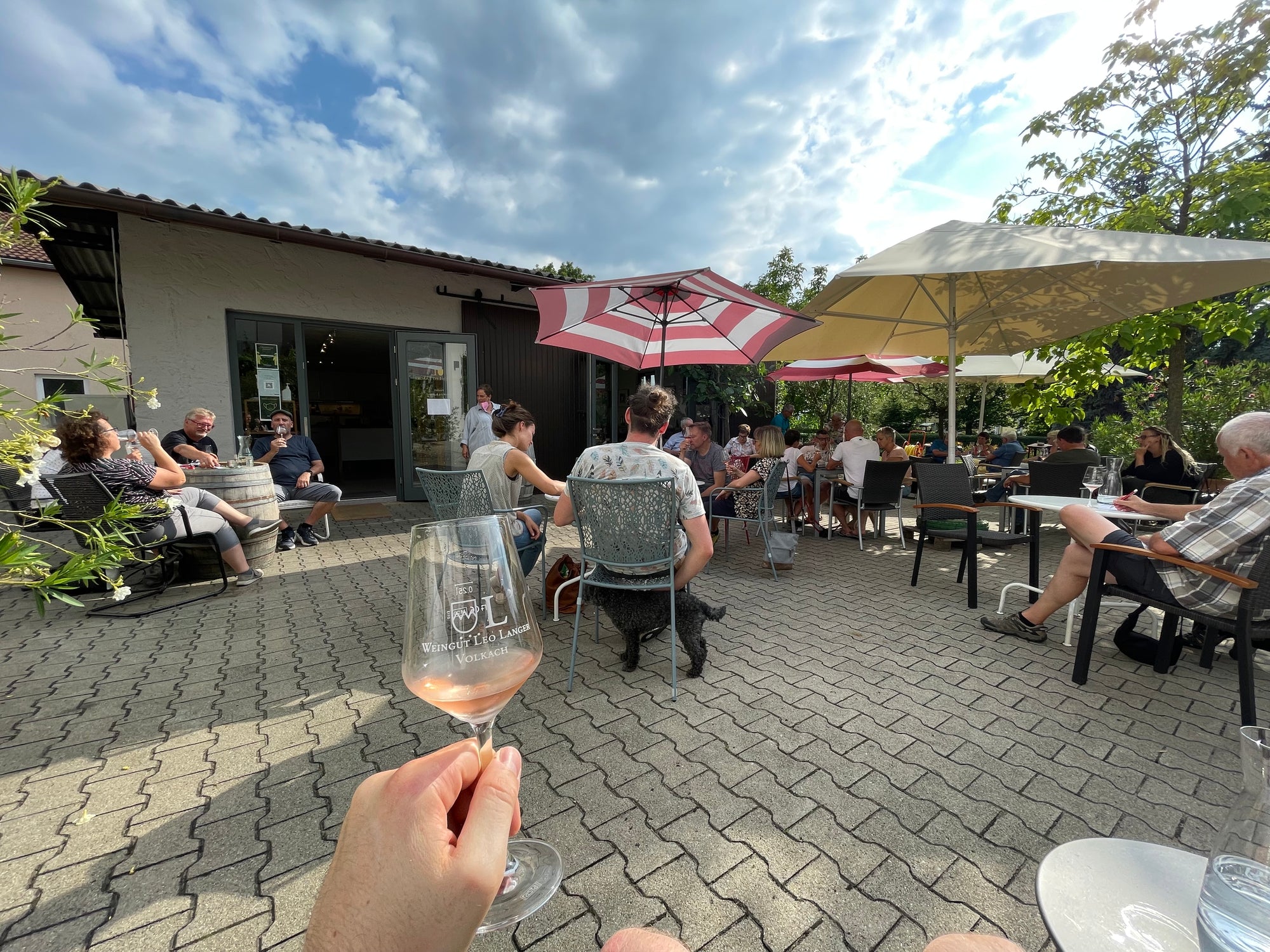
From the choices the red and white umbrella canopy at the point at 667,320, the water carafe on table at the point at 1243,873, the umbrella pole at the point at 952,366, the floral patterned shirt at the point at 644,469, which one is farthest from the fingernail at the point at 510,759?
the umbrella pole at the point at 952,366

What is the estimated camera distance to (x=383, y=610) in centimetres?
361

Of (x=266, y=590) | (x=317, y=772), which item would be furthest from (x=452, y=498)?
(x=266, y=590)

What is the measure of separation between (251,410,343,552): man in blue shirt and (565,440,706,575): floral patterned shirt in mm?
4009

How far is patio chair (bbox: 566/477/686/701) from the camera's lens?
2.44 metres

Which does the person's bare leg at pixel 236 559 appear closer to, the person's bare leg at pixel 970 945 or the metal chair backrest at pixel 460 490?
the metal chair backrest at pixel 460 490

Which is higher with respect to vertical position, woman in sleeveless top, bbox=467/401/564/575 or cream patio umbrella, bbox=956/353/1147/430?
cream patio umbrella, bbox=956/353/1147/430

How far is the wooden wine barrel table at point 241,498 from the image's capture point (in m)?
4.12

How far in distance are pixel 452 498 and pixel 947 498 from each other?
3.72m

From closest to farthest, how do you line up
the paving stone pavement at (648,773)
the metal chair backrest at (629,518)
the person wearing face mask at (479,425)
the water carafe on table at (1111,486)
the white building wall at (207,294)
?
the paving stone pavement at (648,773)
the metal chair backrest at (629,518)
the water carafe on table at (1111,486)
the white building wall at (207,294)
the person wearing face mask at (479,425)

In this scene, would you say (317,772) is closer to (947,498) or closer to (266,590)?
→ (266,590)

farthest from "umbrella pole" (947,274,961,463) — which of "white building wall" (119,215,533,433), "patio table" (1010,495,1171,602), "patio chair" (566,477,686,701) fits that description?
"white building wall" (119,215,533,433)

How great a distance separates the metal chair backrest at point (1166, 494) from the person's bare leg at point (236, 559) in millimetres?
7803

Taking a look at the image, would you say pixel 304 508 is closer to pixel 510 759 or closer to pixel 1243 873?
pixel 510 759

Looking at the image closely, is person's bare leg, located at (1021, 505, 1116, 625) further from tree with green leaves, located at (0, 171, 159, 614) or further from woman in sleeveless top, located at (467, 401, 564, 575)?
tree with green leaves, located at (0, 171, 159, 614)
